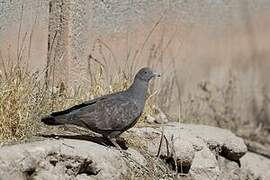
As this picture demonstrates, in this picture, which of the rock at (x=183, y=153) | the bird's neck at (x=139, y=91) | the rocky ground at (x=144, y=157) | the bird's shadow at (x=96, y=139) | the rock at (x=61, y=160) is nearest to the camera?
the rock at (x=61, y=160)

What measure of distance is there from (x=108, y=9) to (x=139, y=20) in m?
0.44

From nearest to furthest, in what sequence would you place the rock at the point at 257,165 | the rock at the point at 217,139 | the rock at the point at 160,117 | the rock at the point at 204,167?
the rock at the point at 204,167 < the rock at the point at 217,139 < the rock at the point at 160,117 < the rock at the point at 257,165

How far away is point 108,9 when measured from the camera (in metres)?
7.56

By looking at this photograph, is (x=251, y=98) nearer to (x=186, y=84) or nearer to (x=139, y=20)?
(x=186, y=84)

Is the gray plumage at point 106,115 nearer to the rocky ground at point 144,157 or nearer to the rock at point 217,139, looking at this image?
the rocky ground at point 144,157

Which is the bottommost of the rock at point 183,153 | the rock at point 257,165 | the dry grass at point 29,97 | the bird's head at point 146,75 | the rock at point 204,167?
the rock at point 257,165

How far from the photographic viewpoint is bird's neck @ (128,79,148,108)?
597 cm

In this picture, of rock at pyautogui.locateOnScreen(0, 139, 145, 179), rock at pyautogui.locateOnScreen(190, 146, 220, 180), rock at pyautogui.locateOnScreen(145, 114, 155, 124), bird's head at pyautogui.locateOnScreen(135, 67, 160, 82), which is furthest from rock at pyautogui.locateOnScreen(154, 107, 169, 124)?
rock at pyautogui.locateOnScreen(0, 139, 145, 179)

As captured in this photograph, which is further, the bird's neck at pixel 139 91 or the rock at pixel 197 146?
the rock at pixel 197 146

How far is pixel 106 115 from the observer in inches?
228

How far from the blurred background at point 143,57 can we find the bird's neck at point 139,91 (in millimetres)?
753

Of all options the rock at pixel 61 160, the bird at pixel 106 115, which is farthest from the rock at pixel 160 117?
the rock at pixel 61 160

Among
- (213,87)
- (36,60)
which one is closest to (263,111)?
(213,87)

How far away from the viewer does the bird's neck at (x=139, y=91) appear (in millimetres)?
5969
